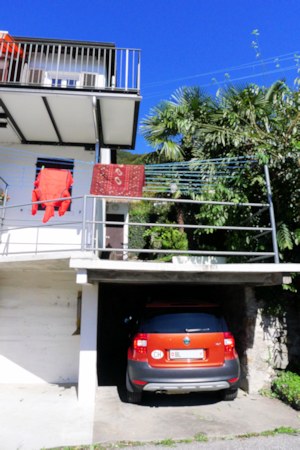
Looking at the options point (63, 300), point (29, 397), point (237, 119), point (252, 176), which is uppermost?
point (237, 119)

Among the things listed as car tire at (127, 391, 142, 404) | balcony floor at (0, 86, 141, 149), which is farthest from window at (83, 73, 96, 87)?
car tire at (127, 391, 142, 404)

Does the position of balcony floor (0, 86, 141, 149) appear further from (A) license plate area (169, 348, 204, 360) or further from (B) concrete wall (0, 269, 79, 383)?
(A) license plate area (169, 348, 204, 360)

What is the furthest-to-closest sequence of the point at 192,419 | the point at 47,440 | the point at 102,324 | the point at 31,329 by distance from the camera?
the point at 102,324 < the point at 31,329 < the point at 192,419 < the point at 47,440

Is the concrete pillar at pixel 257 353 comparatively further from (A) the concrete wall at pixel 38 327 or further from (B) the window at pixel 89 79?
(B) the window at pixel 89 79

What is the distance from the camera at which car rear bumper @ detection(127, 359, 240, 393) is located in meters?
4.43

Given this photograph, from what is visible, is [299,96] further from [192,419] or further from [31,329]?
[31,329]

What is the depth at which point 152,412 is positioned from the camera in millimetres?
4641

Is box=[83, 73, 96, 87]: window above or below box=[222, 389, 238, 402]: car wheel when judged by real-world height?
above

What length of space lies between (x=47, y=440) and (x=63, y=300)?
3348 millimetres

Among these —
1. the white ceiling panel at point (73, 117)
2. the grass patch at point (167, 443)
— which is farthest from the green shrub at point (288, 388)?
the white ceiling panel at point (73, 117)

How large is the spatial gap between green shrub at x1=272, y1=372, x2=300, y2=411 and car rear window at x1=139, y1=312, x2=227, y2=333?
146 centimetres

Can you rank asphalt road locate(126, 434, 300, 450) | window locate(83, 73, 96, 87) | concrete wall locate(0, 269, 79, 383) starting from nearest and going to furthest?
asphalt road locate(126, 434, 300, 450) < concrete wall locate(0, 269, 79, 383) < window locate(83, 73, 96, 87)

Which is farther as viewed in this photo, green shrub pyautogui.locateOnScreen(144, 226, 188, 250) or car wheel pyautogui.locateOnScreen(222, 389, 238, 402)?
green shrub pyautogui.locateOnScreen(144, 226, 188, 250)

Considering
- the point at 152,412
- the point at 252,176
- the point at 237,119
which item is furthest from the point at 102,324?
the point at 237,119
